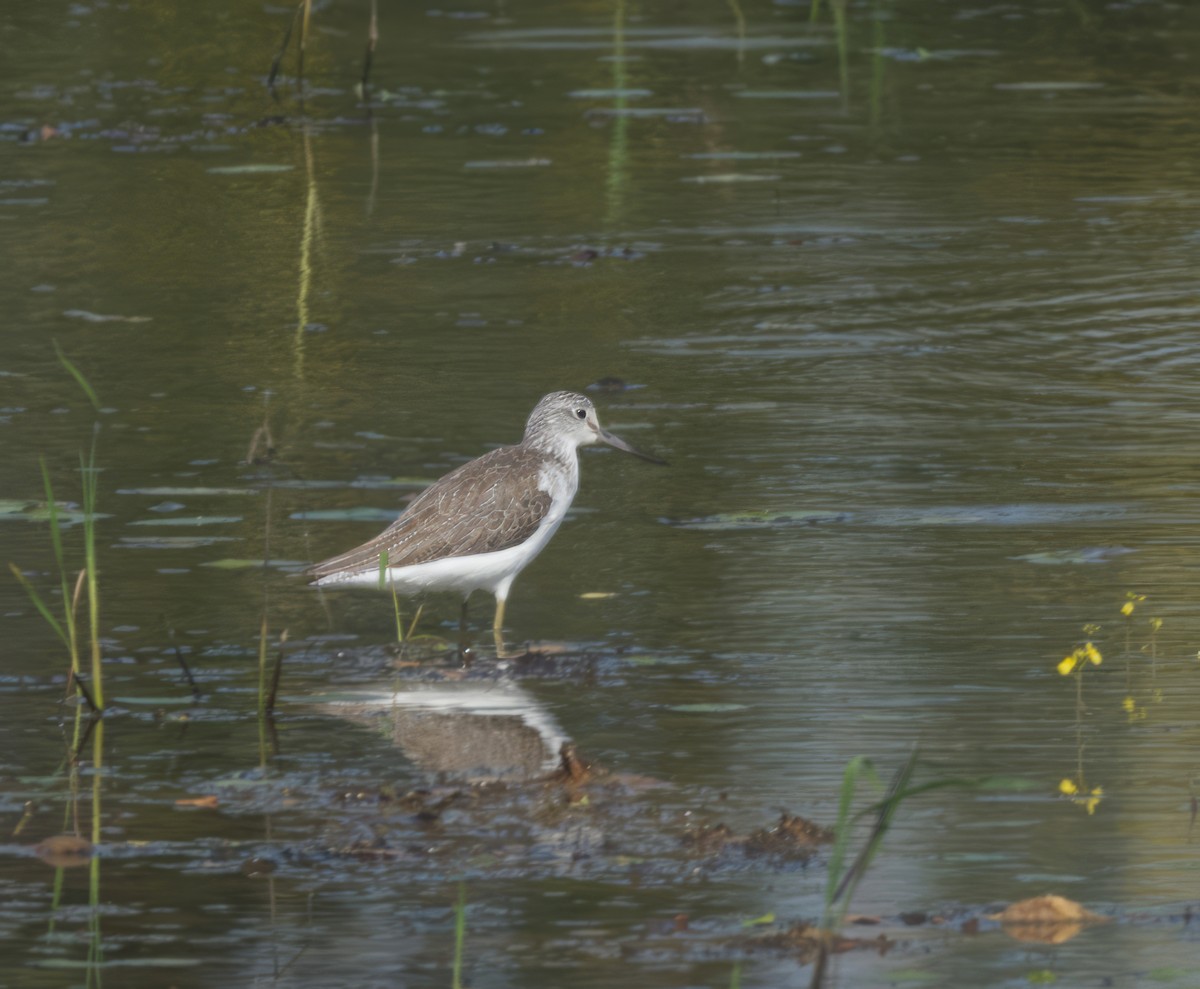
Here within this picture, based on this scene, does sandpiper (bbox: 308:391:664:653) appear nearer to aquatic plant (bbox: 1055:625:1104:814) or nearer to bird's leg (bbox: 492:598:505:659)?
bird's leg (bbox: 492:598:505:659)

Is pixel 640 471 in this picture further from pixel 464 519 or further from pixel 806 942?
pixel 806 942

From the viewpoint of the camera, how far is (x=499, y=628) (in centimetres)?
808

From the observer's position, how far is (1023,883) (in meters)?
5.61

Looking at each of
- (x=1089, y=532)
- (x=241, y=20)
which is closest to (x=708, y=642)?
(x=1089, y=532)

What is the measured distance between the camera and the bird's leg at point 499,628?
7.82m

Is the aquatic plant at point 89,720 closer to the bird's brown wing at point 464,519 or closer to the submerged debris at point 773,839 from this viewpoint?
the bird's brown wing at point 464,519

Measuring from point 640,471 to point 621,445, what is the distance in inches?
32.3

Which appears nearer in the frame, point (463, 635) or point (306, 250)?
point (463, 635)

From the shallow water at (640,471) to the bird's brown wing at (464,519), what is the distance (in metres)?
0.25

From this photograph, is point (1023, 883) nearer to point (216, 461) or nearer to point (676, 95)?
point (216, 461)

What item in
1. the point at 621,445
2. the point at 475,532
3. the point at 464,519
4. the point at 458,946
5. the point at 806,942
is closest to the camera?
the point at 458,946

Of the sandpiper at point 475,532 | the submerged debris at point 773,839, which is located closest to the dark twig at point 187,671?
the sandpiper at point 475,532

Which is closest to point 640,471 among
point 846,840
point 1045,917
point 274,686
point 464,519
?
point 464,519

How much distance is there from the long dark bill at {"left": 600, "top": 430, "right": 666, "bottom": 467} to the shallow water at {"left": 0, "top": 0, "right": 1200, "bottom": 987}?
0.16 m
